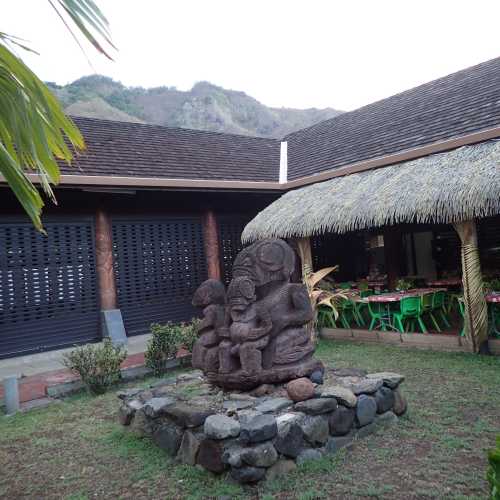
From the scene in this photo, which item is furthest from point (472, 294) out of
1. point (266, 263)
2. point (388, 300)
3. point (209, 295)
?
point (209, 295)

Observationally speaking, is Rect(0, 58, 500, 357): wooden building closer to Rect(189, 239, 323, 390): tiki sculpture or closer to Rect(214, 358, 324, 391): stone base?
Rect(189, 239, 323, 390): tiki sculpture

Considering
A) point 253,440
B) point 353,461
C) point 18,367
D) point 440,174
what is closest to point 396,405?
point 353,461

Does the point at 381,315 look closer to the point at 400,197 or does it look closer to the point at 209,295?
the point at 400,197

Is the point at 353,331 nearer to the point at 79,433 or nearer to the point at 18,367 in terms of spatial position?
the point at 79,433

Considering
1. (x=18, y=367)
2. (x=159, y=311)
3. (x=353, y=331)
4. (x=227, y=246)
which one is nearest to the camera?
(x=18, y=367)

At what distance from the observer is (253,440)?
322 centimetres

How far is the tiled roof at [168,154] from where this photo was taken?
906 centimetres

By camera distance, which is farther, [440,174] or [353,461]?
[440,174]

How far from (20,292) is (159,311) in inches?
106

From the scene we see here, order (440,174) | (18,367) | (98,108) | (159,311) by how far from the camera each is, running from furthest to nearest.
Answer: (98,108) → (159,311) → (18,367) → (440,174)

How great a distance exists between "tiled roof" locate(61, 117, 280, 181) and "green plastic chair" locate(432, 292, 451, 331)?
4.84 meters

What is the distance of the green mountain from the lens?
→ 4520 cm

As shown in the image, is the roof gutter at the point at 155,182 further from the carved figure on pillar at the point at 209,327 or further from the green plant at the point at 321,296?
the carved figure on pillar at the point at 209,327

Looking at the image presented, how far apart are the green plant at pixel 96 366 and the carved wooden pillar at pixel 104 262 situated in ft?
10.00
